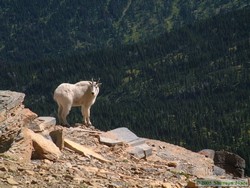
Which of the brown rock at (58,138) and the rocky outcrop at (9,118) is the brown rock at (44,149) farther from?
the rocky outcrop at (9,118)

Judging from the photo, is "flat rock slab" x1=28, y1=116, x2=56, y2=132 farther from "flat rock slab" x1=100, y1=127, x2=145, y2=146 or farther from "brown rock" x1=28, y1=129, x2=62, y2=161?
"brown rock" x1=28, y1=129, x2=62, y2=161

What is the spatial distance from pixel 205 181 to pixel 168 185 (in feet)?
5.22

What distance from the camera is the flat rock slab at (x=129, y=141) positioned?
2697 centimetres

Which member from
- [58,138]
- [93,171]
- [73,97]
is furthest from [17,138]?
[73,97]

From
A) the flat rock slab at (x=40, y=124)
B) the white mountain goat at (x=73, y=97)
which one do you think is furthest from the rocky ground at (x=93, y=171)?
the white mountain goat at (x=73, y=97)

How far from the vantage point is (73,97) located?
33.3m

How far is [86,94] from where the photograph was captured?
34469mm

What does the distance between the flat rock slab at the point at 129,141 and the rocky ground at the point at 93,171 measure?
38 centimetres

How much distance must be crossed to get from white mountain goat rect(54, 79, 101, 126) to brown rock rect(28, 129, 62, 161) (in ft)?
36.2

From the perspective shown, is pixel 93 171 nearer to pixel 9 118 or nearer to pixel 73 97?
pixel 9 118

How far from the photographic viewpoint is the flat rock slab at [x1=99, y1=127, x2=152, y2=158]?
27.0 m

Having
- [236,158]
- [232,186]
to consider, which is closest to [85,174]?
[232,186]

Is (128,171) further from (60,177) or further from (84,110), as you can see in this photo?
(84,110)

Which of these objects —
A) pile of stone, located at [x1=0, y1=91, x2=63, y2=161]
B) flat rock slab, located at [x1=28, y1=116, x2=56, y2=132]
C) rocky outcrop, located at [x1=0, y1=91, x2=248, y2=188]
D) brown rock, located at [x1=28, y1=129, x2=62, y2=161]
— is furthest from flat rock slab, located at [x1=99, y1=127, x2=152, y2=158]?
brown rock, located at [x1=28, y1=129, x2=62, y2=161]
